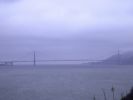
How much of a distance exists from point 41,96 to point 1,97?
464cm

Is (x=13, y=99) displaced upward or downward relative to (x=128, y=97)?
downward

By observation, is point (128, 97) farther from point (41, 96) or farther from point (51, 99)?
point (41, 96)

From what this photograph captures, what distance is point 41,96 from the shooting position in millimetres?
36531

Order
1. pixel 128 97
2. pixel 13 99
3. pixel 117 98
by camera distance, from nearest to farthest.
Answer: pixel 128 97
pixel 117 98
pixel 13 99

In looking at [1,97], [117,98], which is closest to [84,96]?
[117,98]

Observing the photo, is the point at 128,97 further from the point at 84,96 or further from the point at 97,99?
the point at 84,96

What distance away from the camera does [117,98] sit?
3144 centimetres

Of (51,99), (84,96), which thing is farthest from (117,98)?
(51,99)

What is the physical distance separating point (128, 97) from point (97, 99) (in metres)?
13.0

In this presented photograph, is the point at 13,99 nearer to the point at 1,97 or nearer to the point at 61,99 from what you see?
the point at 1,97

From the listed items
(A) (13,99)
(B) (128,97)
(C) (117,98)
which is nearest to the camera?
(B) (128,97)

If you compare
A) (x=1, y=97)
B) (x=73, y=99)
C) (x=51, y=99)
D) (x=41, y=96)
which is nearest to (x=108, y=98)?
(x=73, y=99)

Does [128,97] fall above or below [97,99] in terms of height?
above

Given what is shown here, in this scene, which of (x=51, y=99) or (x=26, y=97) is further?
(x=26, y=97)
